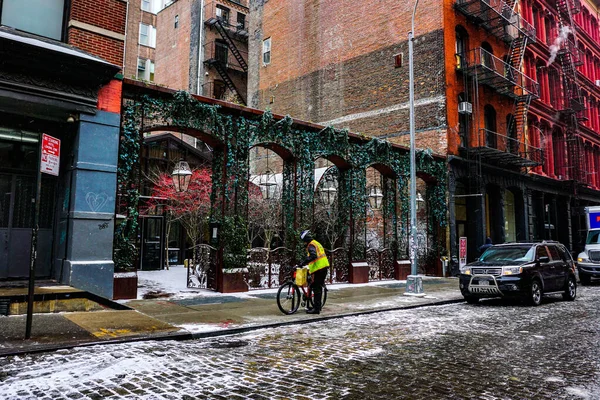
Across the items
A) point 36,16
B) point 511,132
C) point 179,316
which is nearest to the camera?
point 179,316

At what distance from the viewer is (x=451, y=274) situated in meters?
20.8

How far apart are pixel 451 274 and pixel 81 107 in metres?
17.1

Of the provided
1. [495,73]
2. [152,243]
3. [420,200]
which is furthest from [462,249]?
[152,243]

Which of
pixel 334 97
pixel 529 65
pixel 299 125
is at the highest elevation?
pixel 529 65

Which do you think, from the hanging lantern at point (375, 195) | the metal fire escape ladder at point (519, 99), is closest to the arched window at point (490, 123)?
the metal fire escape ladder at point (519, 99)

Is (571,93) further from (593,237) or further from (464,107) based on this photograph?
(593,237)

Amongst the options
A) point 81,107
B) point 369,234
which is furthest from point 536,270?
point 81,107

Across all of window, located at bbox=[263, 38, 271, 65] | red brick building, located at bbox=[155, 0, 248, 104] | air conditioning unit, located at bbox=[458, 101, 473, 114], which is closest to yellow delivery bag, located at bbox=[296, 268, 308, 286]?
air conditioning unit, located at bbox=[458, 101, 473, 114]

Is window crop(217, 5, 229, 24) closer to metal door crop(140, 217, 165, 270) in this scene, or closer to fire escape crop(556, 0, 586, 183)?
metal door crop(140, 217, 165, 270)

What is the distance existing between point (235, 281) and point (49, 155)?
7.07 m

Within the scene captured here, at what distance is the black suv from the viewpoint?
38.3 feet

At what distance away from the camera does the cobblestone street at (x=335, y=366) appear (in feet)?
15.5

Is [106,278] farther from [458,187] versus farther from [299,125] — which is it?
[458,187]

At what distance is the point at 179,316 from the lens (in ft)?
29.9
